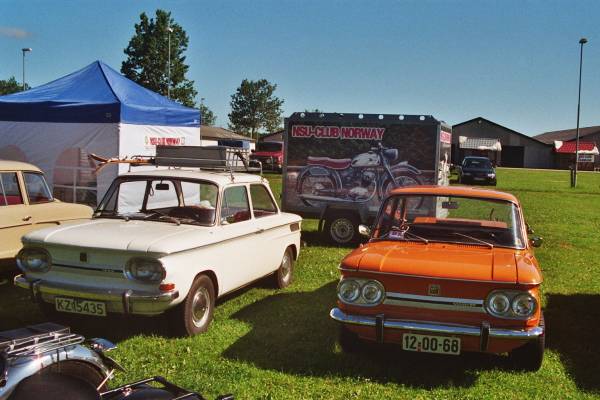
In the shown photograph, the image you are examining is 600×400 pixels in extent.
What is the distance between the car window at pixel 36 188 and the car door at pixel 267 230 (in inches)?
121

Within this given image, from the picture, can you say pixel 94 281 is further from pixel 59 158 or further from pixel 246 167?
pixel 59 158

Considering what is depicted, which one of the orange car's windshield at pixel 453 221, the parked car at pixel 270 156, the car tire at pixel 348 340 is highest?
the parked car at pixel 270 156

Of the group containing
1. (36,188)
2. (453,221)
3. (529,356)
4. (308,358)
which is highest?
(36,188)

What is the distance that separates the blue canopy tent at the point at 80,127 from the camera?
1175 cm

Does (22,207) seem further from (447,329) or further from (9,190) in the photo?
(447,329)

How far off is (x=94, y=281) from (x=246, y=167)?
287 cm

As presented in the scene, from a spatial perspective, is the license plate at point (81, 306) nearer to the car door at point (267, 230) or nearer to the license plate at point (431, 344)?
the car door at point (267, 230)

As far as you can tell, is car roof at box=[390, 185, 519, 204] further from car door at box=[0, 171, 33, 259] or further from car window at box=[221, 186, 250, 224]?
car door at box=[0, 171, 33, 259]

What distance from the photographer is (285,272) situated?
840 centimetres

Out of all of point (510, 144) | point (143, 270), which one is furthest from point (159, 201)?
point (510, 144)

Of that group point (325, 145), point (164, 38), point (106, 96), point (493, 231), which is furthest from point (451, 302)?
point (164, 38)

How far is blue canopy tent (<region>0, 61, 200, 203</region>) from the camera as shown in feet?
38.5

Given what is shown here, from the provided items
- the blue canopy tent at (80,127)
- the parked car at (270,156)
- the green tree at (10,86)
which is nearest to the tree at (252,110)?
the green tree at (10,86)

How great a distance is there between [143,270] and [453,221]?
10.6ft
